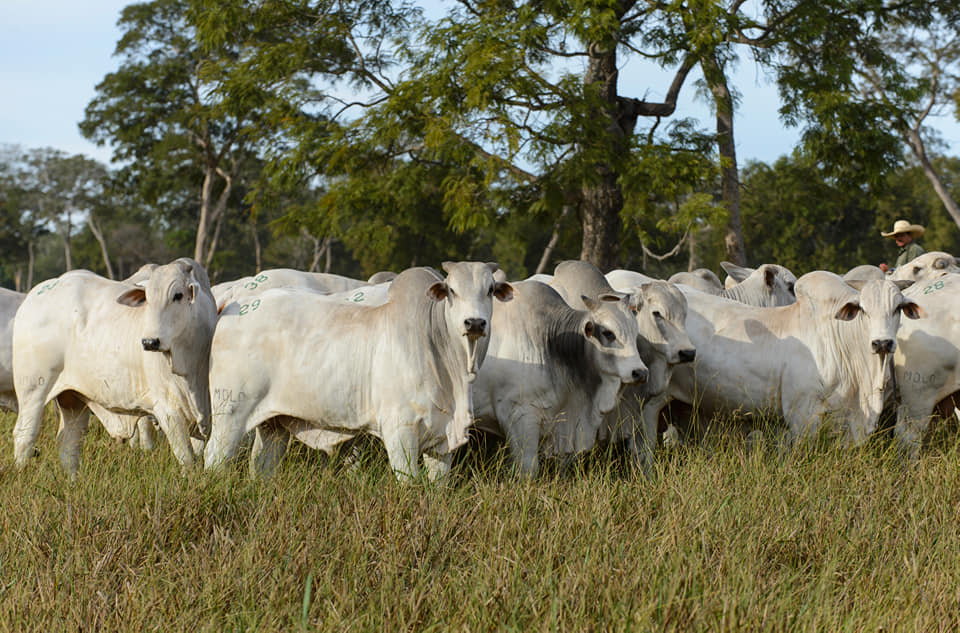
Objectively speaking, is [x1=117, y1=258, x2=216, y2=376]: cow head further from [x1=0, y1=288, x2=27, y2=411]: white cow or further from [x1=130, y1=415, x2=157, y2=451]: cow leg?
[x1=0, y1=288, x2=27, y2=411]: white cow

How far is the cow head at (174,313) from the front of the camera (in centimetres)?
528

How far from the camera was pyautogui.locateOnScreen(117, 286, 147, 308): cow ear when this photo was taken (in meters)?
5.62

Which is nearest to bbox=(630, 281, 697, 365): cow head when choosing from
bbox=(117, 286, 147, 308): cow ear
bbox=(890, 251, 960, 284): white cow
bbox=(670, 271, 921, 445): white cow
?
bbox=(670, 271, 921, 445): white cow

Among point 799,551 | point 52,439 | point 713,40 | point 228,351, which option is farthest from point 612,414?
point 713,40

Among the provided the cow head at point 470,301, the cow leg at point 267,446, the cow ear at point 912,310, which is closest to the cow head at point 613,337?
the cow head at point 470,301

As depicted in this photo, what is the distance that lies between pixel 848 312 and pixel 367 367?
3060 mm

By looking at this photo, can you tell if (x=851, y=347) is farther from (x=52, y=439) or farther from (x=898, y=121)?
(x=898, y=121)

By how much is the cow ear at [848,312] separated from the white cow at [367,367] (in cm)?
223

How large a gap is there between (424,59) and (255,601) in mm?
10223

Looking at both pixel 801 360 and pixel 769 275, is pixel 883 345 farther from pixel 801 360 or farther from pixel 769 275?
pixel 769 275

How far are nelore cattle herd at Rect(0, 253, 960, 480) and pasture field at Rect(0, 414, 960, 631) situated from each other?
0.35 metres

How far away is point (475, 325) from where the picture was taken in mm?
4785

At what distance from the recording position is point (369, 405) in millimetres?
5090

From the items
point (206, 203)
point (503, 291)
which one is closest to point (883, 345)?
point (503, 291)
